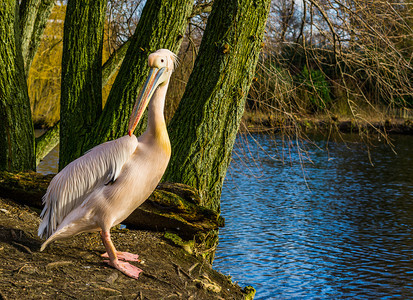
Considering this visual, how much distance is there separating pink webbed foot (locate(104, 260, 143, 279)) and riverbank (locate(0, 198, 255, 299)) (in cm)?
3

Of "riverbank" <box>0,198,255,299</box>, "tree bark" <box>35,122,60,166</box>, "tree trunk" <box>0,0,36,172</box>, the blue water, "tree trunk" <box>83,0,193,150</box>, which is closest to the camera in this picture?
"riverbank" <box>0,198,255,299</box>

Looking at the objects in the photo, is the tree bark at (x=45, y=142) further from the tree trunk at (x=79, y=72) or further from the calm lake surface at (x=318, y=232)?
the calm lake surface at (x=318, y=232)

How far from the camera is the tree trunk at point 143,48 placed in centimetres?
454

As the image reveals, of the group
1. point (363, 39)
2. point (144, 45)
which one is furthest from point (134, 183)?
point (363, 39)

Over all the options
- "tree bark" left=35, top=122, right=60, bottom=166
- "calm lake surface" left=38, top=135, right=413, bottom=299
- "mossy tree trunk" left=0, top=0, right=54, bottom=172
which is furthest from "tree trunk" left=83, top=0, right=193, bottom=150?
"tree bark" left=35, top=122, right=60, bottom=166

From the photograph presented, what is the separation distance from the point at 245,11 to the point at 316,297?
4224 millimetres

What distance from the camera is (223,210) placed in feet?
35.1

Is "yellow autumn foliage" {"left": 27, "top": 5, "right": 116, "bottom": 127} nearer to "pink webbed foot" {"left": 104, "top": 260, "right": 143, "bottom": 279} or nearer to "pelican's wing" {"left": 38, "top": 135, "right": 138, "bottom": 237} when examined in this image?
"pelican's wing" {"left": 38, "top": 135, "right": 138, "bottom": 237}

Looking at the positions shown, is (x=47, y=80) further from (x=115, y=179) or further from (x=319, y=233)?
(x=115, y=179)

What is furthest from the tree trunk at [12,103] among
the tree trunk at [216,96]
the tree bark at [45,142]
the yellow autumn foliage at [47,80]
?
the yellow autumn foliage at [47,80]

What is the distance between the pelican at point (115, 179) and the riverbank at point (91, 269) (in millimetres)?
137

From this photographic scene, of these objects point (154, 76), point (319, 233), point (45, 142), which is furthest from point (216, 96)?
point (319, 233)

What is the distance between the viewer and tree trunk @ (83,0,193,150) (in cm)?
454

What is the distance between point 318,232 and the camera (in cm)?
966
